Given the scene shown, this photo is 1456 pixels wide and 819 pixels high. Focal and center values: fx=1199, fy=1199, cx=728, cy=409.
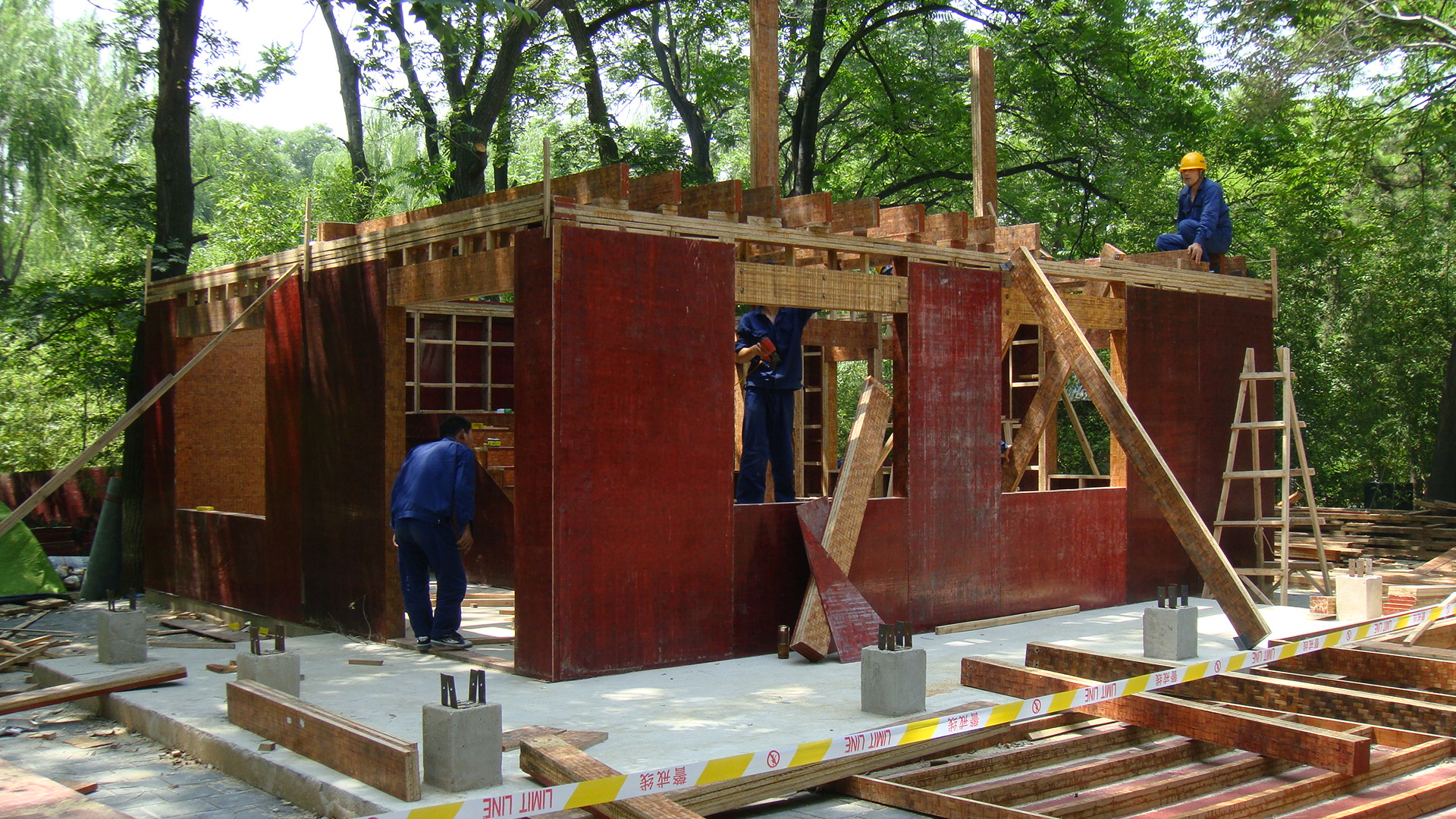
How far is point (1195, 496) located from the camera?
1179cm

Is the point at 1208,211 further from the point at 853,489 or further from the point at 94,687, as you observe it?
the point at 94,687

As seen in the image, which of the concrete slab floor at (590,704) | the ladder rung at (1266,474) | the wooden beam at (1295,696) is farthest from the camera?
the ladder rung at (1266,474)

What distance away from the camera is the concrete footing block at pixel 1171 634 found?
7.80 meters

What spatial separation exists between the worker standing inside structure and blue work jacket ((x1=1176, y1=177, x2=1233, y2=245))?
301 inches

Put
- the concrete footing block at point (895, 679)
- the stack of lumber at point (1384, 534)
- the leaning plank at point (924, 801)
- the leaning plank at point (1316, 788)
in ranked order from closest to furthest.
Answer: the leaning plank at point (924, 801)
the leaning plank at point (1316, 788)
the concrete footing block at point (895, 679)
the stack of lumber at point (1384, 534)

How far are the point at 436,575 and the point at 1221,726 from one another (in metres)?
5.34

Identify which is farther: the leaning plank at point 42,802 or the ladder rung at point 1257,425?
the ladder rung at point 1257,425

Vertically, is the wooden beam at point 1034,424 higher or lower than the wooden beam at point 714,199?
lower

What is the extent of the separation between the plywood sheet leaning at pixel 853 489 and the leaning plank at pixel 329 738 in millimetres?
3552

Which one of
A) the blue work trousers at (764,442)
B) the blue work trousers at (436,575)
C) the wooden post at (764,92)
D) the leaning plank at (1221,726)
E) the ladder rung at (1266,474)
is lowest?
the leaning plank at (1221,726)

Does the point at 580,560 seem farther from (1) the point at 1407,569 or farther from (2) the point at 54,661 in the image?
(1) the point at 1407,569

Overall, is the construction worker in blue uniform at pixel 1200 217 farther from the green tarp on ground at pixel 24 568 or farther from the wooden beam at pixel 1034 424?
the green tarp on ground at pixel 24 568

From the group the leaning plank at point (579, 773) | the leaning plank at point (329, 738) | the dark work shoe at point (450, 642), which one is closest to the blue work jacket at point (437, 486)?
the dark work shoe at point (450, 642)

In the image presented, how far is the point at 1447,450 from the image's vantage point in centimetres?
1848
